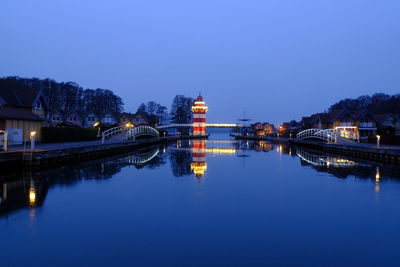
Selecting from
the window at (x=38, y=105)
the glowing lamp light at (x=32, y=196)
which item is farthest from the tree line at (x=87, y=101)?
the glowing lamp light at (x=32, y=196)

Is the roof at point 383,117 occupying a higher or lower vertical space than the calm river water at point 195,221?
higher

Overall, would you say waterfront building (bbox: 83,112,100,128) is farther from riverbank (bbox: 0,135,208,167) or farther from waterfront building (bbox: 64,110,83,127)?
riverbank (bbox: 0,135,208,167)

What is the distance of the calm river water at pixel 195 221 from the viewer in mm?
9461

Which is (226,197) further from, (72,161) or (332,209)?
(72,161)

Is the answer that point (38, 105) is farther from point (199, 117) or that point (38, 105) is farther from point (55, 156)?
point (199, 117)

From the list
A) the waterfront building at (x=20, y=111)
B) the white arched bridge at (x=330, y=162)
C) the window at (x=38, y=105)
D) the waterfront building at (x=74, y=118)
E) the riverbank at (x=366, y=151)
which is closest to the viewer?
the waterfront building at (x=20, y=111)

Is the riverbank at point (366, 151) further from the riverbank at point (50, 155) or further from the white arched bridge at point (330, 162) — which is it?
the riverbank at point (50, 155)

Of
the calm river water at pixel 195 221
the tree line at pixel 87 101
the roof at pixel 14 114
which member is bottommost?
the calm river water at pixel 195 221

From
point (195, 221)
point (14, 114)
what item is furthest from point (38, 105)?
point (195, 221)

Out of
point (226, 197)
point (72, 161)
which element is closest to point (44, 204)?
point (226, 197)

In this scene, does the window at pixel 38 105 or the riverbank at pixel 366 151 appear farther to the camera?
the window at pixel 38 105

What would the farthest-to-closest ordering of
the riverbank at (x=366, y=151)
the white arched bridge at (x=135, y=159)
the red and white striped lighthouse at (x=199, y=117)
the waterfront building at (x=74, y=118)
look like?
1. the red and white striped lighthouse at (x=199, y=117)
2. the waterfront building at (x=74, y=118)
3. the white arched bridge at (x=135, y=159)
4. the riverbank at (x=366, y=151)

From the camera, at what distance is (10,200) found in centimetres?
1495

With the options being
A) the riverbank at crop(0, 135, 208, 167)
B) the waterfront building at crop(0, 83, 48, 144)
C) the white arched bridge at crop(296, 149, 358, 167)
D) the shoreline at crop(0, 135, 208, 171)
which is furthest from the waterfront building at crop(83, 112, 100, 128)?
the white arched bridge at crop(296, 149, 358, 167)
